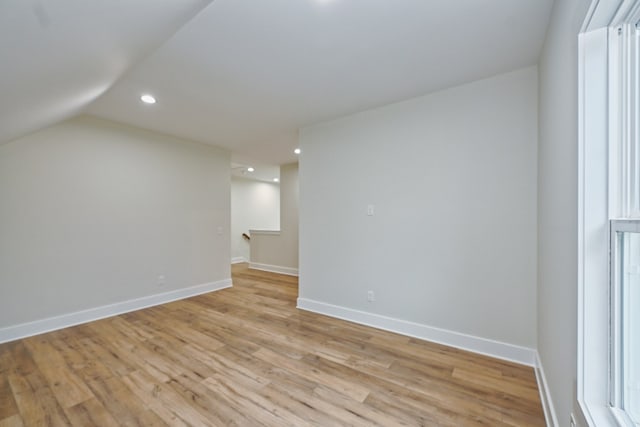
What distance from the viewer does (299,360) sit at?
222cm

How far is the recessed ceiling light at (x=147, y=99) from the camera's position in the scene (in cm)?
265

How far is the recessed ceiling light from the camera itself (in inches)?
104

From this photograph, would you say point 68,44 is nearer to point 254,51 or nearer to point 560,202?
point 254,51

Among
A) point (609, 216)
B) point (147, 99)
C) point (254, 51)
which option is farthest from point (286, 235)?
point (609, 216)

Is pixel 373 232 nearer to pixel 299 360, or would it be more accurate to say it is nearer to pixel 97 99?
pixel 299 360

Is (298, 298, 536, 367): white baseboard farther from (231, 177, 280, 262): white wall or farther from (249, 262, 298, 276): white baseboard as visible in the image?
(231, 177, 280, 262): white wall

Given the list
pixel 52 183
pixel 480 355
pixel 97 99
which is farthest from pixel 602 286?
pixel 52 183

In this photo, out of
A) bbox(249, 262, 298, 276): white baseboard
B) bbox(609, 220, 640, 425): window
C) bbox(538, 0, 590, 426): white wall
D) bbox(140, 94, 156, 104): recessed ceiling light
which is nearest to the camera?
bbox(609, 220, 640, 425): window

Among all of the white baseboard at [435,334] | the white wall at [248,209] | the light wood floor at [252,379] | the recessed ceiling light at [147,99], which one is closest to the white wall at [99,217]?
the light wood floor at [252,379]

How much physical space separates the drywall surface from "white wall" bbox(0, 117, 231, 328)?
1606 mm

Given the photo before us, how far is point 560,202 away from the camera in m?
1.34

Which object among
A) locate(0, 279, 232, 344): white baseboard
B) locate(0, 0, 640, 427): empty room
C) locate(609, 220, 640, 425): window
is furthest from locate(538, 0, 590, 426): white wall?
locate(0, 279, 232, 344): white baseboard

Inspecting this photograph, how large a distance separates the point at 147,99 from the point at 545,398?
163 inches

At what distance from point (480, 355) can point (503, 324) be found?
34 cm
